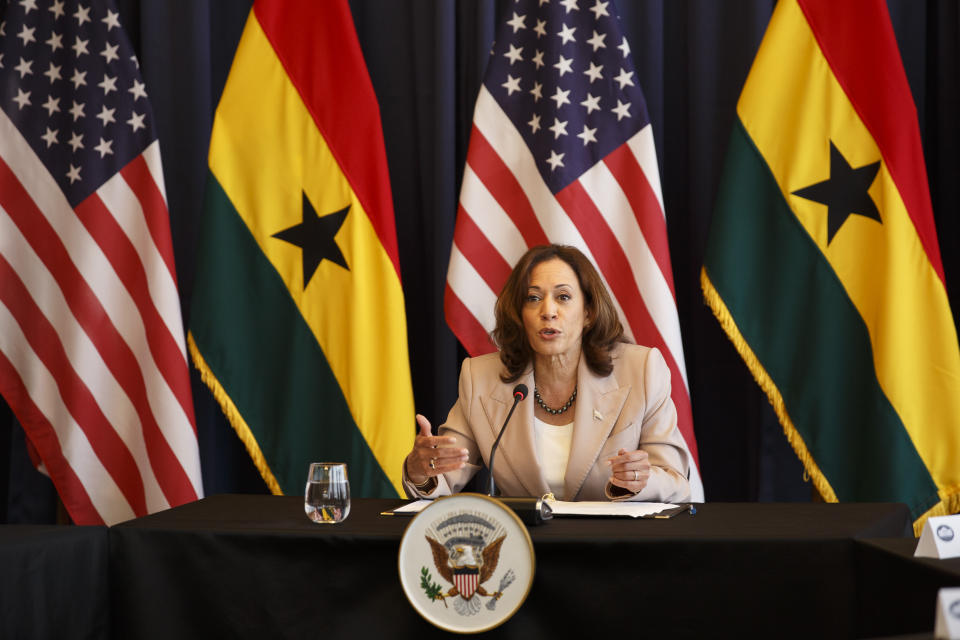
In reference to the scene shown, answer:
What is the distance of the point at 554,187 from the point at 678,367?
760 millimetres

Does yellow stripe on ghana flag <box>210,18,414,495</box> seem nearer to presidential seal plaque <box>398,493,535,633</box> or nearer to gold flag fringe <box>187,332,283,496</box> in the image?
gold flag fringe <box>187,332,283,496</box>

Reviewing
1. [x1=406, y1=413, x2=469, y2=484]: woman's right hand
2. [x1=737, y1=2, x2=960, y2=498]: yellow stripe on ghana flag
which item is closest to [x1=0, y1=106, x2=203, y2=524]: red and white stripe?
[x1=406, y1=413, x2=469, y2=484]: woman's right hand

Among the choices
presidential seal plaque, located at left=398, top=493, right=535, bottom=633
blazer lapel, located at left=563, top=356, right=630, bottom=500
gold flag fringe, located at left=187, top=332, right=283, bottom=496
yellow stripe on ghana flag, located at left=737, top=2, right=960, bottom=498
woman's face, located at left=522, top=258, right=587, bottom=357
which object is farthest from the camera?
gold flag fringe, located at left=187, top=332, right=283, bottom=496

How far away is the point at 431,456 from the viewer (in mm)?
2180

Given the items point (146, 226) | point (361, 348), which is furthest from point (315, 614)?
point (146, 226)

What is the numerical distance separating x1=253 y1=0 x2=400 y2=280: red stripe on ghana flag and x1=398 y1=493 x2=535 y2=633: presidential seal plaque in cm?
183

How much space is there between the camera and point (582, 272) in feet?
8.78

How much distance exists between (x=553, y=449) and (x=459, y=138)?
1.81 metres

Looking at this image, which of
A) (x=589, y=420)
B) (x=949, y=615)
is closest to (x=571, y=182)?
(x=589, y=420)

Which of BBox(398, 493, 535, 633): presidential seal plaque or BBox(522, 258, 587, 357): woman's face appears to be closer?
BBox(398, 493, 535, 633): presidential seal plaque

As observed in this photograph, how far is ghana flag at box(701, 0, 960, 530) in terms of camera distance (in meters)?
3.02

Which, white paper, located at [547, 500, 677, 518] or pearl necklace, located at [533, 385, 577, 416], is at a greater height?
pearl necklace, located at [533, 385, 577, 416]

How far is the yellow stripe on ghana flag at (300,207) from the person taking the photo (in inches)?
133

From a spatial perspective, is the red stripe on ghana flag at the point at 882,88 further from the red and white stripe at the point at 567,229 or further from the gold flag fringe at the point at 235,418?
the gold flag fringe at the point at 235,418
